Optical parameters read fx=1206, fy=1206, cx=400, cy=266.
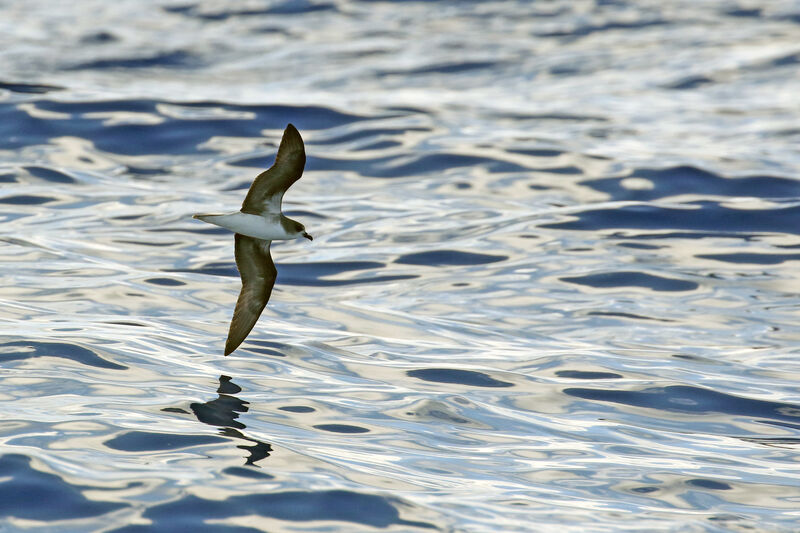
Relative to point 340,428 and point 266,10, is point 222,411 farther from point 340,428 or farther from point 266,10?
point 266,10

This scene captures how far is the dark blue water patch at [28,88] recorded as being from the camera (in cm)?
2006

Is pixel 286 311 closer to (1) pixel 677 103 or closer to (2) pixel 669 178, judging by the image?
(2) pixel 669 178

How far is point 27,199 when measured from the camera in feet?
50.6

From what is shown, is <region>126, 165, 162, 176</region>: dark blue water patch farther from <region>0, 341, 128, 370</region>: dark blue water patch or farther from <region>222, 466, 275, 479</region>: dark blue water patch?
<region>222, 466, 275, 479</region>: dark blue water patch

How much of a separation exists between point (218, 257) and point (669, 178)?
6844 millimetres

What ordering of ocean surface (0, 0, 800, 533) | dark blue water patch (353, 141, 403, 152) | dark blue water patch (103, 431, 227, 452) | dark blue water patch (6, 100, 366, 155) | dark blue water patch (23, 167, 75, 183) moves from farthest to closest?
dark blue water patch (353, 141, 403, 152) < dark blue water patch (6, 100, 366, 155) < dark blue water patch (23, 167, 75, 183) < dark blue water patch (103, 431, 227, 452) < ocean surface (0, 0, 800, 533)

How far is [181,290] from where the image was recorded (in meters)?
12.5

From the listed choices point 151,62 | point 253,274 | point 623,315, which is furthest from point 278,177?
point 151,62

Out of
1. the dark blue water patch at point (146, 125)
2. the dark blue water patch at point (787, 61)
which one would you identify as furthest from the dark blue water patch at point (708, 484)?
the dark blue water patch at point (787, 61)

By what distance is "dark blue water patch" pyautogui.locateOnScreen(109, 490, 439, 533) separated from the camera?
7020 millimetres

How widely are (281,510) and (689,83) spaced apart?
1726 centimetres

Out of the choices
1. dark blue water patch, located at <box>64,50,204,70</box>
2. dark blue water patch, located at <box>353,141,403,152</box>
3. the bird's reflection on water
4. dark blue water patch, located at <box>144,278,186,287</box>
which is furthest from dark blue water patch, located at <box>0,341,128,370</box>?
dark blue water patch, located at <box>64,50,204,70</box>

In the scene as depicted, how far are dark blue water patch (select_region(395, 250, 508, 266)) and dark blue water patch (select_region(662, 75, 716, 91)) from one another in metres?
9.45

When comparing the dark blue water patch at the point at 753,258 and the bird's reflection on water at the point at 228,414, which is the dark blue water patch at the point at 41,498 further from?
the dark blue water patch at the point at 753,258
